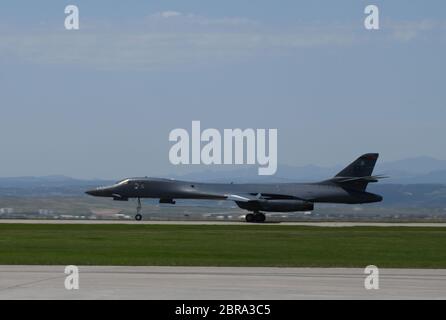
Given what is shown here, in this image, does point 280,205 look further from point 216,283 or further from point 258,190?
point 216,283

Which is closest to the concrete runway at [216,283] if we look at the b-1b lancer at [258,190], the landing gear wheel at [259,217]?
the landing gear wheel at [259,217]

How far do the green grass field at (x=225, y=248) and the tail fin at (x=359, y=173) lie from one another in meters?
23.6

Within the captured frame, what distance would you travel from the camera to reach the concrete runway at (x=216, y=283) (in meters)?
21.1

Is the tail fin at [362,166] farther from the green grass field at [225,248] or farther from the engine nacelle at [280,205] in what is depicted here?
the green grass field at [225,248]

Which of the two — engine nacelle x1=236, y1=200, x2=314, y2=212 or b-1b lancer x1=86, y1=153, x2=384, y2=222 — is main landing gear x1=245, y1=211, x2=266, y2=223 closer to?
b-1b lancer x1=86, y1=153, x2=384, y2=222

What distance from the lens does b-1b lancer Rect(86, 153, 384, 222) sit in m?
76.7

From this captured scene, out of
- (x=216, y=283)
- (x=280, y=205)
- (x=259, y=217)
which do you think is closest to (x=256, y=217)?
(x=259, y=217)

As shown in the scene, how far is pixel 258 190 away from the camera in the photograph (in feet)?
259

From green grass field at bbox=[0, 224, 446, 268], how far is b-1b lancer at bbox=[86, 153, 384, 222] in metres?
23.0

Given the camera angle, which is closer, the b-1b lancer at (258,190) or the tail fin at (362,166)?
the b-1b lancer at (258,190)

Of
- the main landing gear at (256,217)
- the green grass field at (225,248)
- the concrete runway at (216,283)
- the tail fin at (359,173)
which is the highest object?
the tail fin at (359,173)

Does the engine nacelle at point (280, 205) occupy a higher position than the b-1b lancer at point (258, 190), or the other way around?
the b-1b lancer at point (258, 190)

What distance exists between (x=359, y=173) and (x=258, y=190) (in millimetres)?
8037
